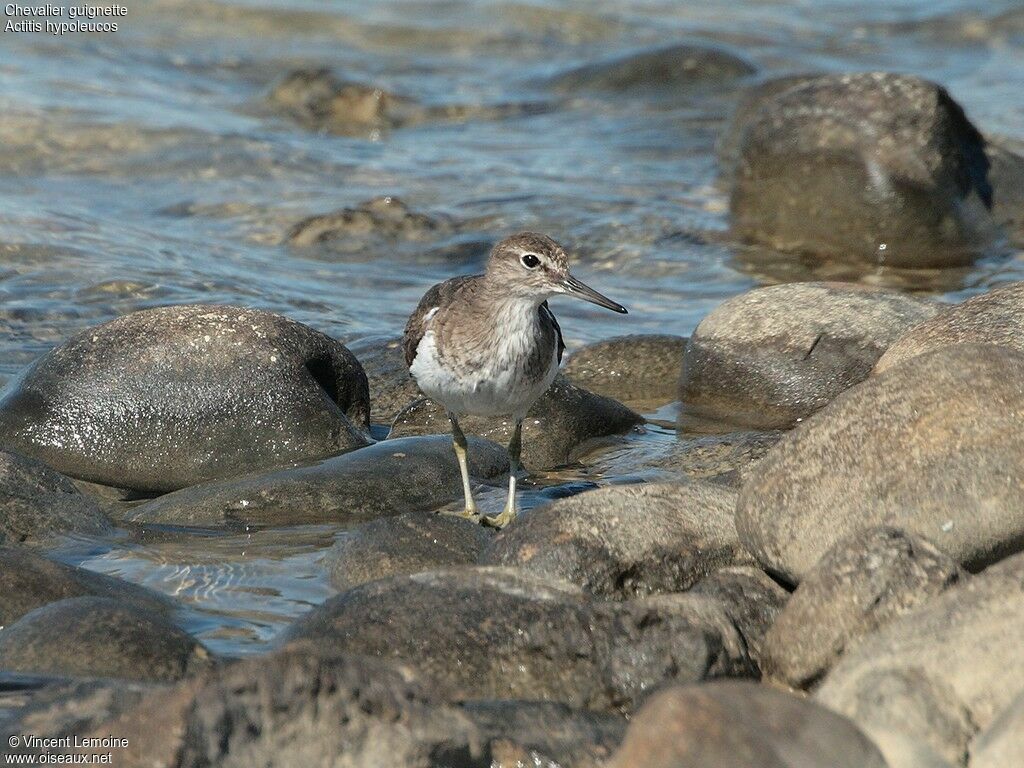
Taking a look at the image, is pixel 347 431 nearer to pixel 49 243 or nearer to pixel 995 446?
pixel 995 446

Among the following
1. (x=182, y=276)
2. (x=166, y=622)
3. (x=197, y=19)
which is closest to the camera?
(x=166, y=622)

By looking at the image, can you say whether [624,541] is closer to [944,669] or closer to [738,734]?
[944,669]

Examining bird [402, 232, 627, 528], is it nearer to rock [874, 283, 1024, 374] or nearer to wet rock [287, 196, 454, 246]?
rock [874, 283, 1024, 374]

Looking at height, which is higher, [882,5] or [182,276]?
[882,5]

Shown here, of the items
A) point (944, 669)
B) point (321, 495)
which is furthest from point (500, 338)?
point (944, 669)

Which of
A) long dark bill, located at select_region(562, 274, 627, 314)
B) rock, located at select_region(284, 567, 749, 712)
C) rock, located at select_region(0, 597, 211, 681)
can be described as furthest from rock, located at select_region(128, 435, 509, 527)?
rock, located at select_region(284, 567, 749, 712)

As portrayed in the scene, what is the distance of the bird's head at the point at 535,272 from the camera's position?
6.84 metres

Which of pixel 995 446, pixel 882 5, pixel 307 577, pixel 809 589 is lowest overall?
pixel 307 577

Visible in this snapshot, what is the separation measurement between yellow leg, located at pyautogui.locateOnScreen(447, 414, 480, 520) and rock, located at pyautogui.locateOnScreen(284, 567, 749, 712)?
1844mm

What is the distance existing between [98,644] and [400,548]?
146 centimetres

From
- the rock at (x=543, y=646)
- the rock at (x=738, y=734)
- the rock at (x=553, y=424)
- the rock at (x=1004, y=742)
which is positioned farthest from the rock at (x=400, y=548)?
the rock at (x=1004, y=742)

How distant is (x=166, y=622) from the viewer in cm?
514

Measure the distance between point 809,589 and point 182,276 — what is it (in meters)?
7.31

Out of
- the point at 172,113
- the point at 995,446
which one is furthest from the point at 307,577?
the point at 172,113
